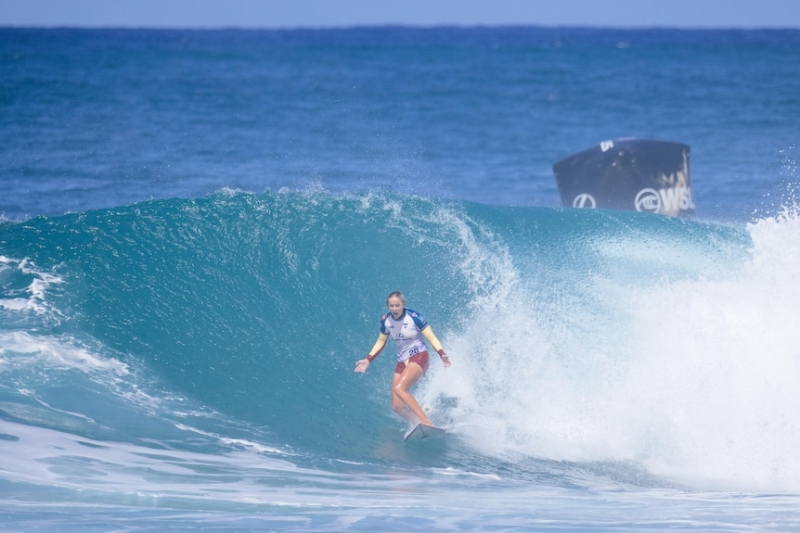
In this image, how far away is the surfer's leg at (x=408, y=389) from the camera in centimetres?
930

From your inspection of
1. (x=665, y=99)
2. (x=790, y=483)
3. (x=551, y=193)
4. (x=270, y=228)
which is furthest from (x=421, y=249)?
(x=665, y=99)

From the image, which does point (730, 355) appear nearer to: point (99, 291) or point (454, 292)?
point (454, 292)

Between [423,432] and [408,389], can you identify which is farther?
[408,389]

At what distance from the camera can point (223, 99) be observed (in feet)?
130

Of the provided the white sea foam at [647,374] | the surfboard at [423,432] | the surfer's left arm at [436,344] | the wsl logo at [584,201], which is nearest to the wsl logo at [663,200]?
the wsl logo at [584,201]

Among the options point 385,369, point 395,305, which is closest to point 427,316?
point 385,369

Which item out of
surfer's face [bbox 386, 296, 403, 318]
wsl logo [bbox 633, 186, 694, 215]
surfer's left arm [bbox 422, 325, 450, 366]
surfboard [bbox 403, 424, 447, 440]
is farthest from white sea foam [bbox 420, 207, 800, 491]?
wsl logo [bbox 633, 186, 694, 215]

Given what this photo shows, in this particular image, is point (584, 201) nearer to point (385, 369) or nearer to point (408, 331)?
point (385, 369)

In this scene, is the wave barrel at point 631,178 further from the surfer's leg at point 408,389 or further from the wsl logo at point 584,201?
the surfer's leg at point 408,389

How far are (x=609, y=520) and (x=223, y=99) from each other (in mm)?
34580

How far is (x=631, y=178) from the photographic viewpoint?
48.8ft

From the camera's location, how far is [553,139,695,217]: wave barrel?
1486cm

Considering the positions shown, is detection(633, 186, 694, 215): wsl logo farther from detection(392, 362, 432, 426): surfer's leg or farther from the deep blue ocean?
detection(392, 362, 432, 426): surfer's leg

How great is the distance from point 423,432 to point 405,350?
79 cm
